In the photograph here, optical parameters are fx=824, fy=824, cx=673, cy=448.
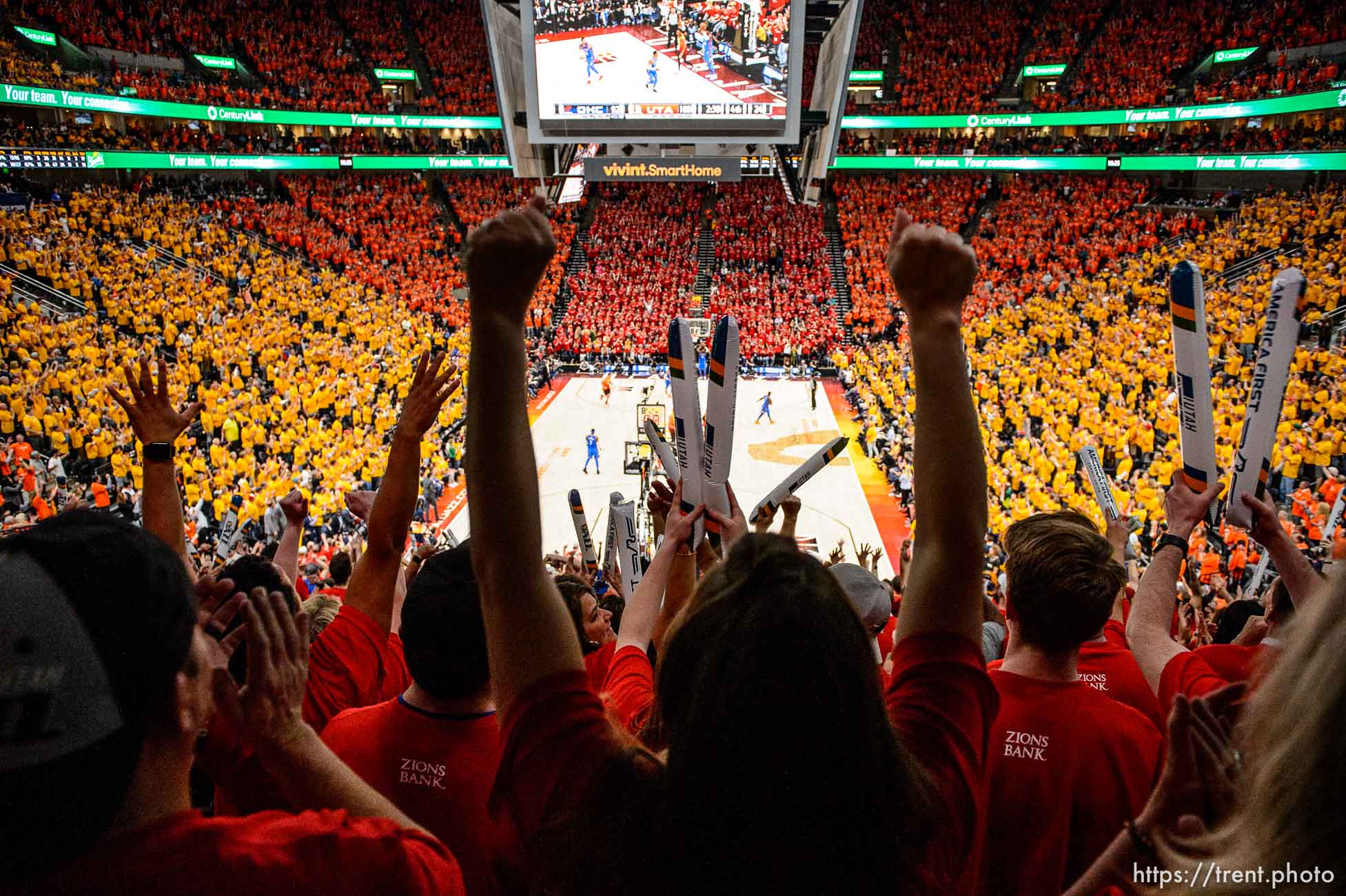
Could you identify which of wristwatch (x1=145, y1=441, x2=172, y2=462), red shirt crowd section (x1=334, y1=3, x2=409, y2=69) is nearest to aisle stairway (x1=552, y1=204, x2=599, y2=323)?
red shirt crowd section (x1=334, y1=3, x2=409, y2=69)

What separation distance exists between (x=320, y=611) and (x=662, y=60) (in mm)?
21146

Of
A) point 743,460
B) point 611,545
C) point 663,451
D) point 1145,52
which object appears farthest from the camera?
point 1145,52

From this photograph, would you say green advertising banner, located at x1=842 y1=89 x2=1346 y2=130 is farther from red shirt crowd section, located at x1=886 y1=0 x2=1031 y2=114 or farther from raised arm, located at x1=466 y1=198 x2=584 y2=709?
raised arm, located at x1=466 y1=198 x2=584 y2=709

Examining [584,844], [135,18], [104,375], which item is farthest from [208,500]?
[135,18]

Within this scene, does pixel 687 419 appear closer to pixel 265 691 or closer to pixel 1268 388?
pixel 265 691

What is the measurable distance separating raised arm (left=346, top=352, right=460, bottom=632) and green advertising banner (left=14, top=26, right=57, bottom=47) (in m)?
36.8

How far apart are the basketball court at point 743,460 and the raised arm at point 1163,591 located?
9.87m

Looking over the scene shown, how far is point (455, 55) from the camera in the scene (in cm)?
3994

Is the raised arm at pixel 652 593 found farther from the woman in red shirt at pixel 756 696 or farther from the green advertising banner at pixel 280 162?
the green advertising banner at pixel 280 162

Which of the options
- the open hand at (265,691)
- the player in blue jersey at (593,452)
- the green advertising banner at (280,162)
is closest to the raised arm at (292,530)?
the open hand at (265,691)

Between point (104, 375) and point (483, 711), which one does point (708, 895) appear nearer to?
point (483, 711)

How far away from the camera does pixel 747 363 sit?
1139 inches

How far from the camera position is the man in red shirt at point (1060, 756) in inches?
87.1

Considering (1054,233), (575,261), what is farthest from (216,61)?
(1054,233)
